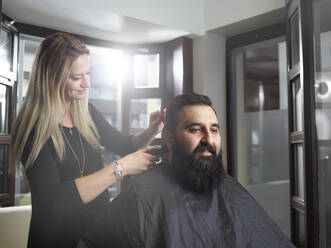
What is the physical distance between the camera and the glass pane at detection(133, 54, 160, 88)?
2.49 meters

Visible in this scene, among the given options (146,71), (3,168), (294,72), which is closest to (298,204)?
(294,72)

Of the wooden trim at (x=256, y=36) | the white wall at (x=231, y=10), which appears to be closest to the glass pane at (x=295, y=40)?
the white wall at (x=231, y=10)

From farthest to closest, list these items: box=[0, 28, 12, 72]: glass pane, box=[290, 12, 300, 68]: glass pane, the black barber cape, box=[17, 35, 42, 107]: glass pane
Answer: box=[290, 12, 300, 68]: glass pane < box=[0, 28, 12, 72]: glass pane < box=[17, 35, 42, 107]: glass pane < the black barber cape

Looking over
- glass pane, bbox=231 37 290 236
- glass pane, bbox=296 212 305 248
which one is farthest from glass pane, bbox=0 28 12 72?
glass pane, bbox=296 212 305 248

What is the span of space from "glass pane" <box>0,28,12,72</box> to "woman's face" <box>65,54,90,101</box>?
0.42 meters

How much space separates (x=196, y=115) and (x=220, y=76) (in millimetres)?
1425

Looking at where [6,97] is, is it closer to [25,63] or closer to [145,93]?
[25,63]

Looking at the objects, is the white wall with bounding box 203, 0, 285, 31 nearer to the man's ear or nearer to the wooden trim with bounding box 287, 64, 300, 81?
the wooden trim with bounding box 287, 64, 300, 81

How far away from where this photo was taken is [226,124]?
9.98ft

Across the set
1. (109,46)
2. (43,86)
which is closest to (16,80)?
A: (43,86)

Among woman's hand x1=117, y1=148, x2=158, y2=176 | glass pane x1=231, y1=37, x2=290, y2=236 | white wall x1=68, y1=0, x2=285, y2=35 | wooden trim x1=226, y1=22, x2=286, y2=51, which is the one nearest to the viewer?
woman's hand x1=117, y1=148, x2=158, y2=176

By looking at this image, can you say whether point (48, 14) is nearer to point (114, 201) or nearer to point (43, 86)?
point (43, 86)

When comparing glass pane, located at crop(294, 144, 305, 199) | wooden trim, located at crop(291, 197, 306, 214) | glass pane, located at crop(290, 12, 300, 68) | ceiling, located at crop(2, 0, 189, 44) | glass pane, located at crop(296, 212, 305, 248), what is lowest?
glass pane, located at crop(296, 212, 305, 248)

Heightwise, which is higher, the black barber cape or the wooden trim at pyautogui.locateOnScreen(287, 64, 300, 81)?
the wooden trim at pyautogui.locateOnScreen(287, 64, 300, 81)
